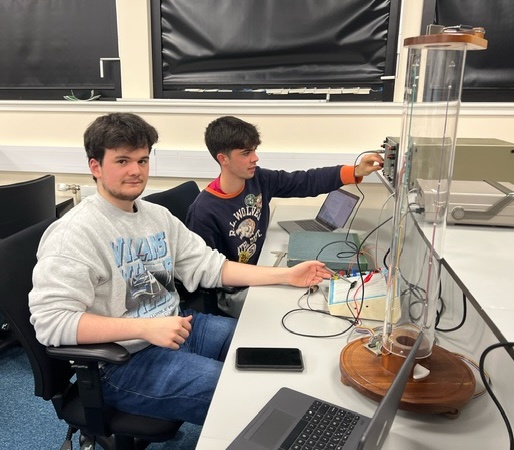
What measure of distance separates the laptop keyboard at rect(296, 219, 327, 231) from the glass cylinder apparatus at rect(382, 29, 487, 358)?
107 centimetres

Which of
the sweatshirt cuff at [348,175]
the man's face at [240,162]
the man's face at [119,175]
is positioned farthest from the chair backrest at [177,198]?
the sweatshirt cuff at [348,175]

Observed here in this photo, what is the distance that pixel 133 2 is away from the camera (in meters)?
2.52

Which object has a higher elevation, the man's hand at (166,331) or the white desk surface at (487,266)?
the white desk surface at (487,266)

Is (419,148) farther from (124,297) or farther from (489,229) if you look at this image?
(124,297)

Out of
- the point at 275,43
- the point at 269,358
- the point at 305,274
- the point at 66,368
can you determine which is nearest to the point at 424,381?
the point at 269,358

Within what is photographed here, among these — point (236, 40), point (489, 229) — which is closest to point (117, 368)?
point (489, 229)

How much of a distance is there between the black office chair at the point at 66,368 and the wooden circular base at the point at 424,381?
48cm

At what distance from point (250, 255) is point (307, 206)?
2.56ft

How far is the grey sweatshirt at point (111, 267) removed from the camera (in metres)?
1.13

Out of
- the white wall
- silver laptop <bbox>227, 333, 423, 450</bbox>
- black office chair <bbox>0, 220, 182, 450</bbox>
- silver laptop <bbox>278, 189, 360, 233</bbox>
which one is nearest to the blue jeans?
black office chair <bbox>0, 220, 182, 450</bbox>

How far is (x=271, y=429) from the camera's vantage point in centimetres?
88

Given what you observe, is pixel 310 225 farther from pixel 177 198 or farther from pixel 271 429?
pixel 271 429

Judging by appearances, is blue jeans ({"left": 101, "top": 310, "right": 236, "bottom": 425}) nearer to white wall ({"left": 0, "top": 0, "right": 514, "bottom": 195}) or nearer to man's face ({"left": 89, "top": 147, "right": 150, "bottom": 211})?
man's face ({"left": 89, "top": 147, "right": 150, "bottom": 211})

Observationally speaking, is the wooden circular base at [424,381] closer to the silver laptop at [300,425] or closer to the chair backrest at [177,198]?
the silver laptop at [300,425]
